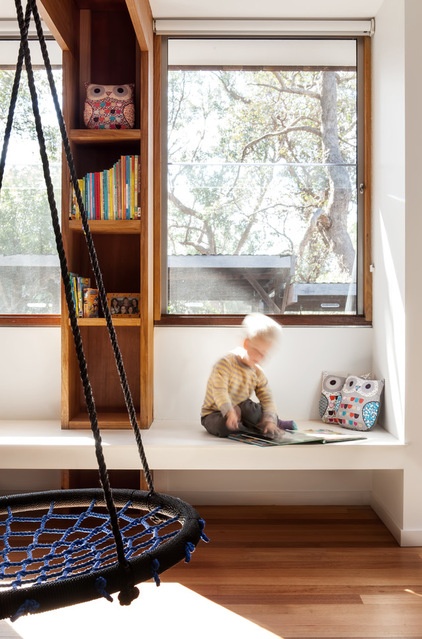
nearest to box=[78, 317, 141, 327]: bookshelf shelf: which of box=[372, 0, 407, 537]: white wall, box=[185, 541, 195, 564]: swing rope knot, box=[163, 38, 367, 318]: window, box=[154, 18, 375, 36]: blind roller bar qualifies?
box=[163, 38, 367, 318]: window

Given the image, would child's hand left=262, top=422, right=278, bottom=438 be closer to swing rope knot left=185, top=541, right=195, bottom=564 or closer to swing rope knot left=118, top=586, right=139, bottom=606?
swing rope knot left=185, top=541, right=195, bottom=564

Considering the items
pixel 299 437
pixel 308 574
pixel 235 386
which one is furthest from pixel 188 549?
pixel 235 386

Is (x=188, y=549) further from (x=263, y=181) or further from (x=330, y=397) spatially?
(x=263, y=181)

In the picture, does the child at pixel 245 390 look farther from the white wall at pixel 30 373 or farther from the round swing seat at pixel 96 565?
the round swing seat at pixel 96 565

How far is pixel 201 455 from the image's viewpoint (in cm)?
296

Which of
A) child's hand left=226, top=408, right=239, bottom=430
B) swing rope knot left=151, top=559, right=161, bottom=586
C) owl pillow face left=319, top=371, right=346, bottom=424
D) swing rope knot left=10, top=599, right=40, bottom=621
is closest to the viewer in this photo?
swing rope knot left=10, top=599, right=40, bottom=621

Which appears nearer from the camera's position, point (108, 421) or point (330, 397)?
point (108, 421)

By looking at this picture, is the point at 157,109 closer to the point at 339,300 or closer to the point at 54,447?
the point at 339,300

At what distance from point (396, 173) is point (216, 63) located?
3.76ft

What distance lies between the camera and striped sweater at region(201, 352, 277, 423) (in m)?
3.13

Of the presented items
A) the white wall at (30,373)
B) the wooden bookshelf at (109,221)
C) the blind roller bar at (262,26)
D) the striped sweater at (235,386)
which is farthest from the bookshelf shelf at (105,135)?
the striped sweater at (235,386)

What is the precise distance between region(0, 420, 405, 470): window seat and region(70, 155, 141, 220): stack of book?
1051 millimetres

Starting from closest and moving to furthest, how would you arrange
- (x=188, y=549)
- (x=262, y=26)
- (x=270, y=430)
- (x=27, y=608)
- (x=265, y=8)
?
(x=27, y=608)
(x=188, y=549)
(x=270, y=430)
(x=265, y=8)
(x=262, y=26)

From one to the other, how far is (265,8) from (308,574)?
256cm
